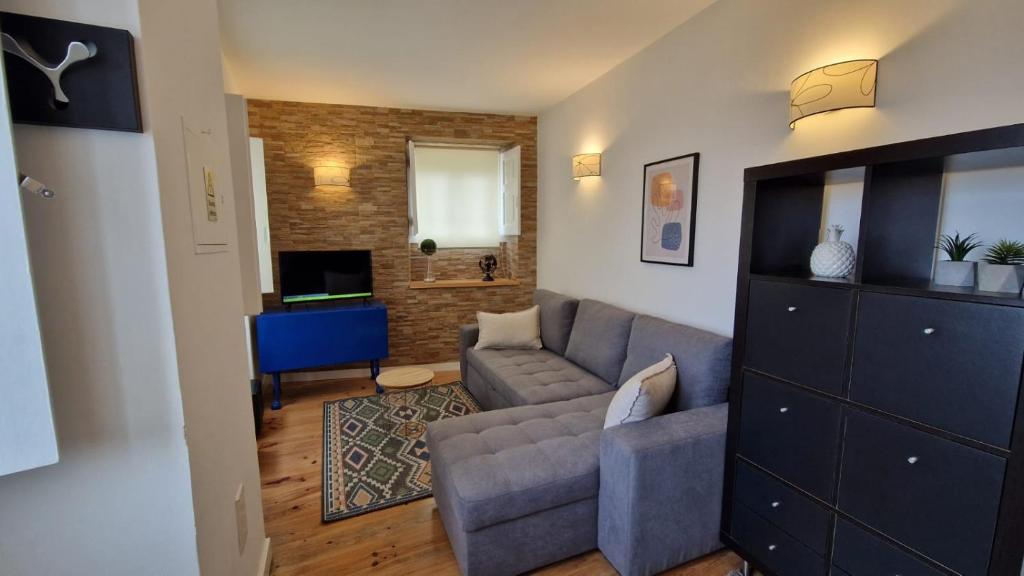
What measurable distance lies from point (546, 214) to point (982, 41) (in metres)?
3.19

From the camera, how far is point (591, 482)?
5.90 ft

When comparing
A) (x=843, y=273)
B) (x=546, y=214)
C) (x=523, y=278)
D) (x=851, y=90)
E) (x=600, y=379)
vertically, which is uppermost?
(x=851, y=90)

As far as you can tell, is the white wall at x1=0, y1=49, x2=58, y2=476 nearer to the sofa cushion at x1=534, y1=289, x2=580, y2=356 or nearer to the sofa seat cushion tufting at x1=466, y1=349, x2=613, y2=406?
the sofa seat cushion tufting at x1=466, y1=349, x2=613, y2=406

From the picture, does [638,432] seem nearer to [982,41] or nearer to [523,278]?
[982,41]

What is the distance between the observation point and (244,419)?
155cm

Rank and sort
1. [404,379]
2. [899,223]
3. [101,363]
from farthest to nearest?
1. [404,379]
2. [899,223]
3. [101,363]

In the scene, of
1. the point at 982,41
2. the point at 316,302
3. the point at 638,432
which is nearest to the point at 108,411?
the point at 638,432

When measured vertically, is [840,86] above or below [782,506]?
above

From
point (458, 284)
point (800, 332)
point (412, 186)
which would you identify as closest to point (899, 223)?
point (800, 332)

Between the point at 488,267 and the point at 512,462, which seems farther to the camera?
the point at 488,267

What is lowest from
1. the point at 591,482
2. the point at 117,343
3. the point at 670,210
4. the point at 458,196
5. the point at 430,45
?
the point at 591,482

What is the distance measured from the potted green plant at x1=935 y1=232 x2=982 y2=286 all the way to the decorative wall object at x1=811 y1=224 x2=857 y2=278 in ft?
0.71

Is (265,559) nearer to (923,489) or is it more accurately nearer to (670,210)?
(923,489)

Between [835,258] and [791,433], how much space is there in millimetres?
628
